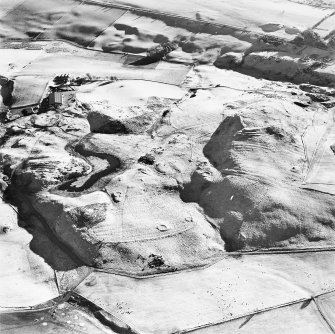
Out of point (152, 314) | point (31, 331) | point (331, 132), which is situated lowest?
point (31, 331)

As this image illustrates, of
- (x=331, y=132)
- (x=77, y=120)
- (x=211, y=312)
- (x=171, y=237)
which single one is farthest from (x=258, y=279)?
(x=77, y=120)

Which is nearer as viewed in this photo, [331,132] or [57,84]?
[331,132]

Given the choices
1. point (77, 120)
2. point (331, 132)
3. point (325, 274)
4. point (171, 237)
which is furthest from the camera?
point (77, 120)

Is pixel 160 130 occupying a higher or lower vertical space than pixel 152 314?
higher

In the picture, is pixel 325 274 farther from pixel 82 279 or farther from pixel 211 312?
pixel 82 279

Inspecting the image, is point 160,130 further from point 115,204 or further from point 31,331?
point 31,331

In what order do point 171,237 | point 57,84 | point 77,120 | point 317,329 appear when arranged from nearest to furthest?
point 317,329 → point 171,237 → point 77,120 → point 57,84
